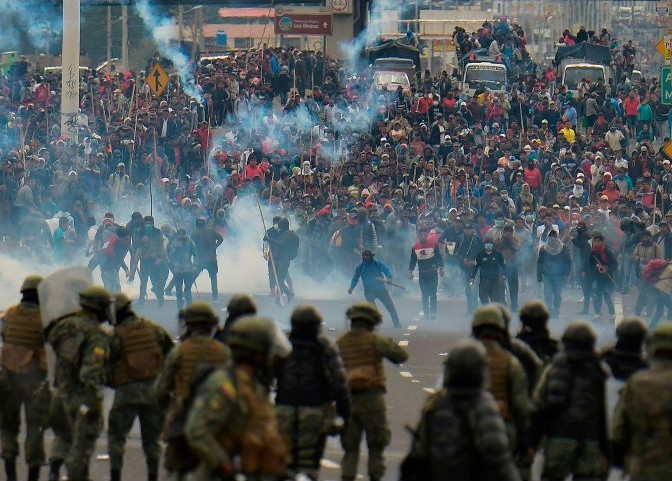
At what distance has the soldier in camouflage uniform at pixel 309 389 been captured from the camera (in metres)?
10.5

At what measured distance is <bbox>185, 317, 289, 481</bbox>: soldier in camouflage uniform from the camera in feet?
24.0

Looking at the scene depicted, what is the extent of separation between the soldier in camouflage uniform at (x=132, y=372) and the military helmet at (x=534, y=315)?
7.28ft

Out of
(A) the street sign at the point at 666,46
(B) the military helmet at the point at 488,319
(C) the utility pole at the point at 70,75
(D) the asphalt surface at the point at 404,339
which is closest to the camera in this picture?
(B) the military helmet at the point at 488,319

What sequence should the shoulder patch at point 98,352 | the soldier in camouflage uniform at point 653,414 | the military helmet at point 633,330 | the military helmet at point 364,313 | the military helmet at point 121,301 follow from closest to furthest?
the soldier in camouflage uniform at point 653,414 < the military helmet at point 633,330 < the shoulder patch at point 98,352 < the military helmet at point 121,301 < the military helmet at point 364,313

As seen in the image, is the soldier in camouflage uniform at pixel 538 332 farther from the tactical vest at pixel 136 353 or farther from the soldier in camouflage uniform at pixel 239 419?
the soldier in camouflage uniform at pixel 239 419

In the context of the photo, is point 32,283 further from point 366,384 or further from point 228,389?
point 228,389

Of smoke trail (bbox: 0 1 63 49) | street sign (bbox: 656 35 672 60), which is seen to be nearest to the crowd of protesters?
A: street sign (bbox: 656 35 672 60)

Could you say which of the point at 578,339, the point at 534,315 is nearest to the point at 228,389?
the point at 578,339

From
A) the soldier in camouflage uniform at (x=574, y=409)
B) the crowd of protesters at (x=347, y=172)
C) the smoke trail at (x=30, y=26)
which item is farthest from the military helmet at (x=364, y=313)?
the smoke trail at (x=30, y=26)

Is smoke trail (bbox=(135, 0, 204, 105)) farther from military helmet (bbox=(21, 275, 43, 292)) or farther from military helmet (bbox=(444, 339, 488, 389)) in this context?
military helmet (bbox=(444, 339, 488, 389))

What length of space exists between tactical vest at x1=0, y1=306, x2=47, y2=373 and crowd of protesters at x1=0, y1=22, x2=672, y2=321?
11.5 meters

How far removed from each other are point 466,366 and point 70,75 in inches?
1094

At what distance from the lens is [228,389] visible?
7340 mm

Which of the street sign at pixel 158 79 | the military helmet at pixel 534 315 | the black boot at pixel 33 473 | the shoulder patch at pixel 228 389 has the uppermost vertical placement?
the street sign at pixel 158 79
